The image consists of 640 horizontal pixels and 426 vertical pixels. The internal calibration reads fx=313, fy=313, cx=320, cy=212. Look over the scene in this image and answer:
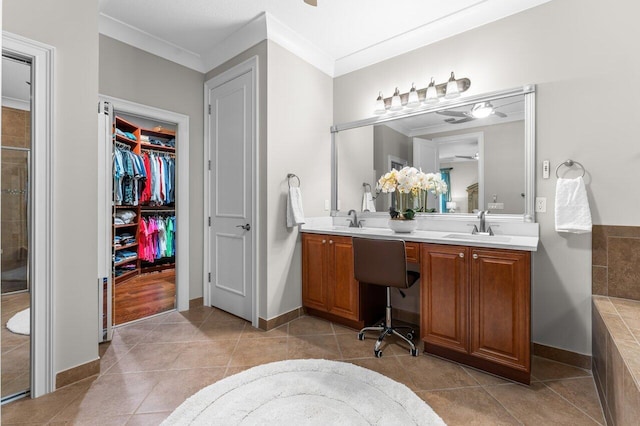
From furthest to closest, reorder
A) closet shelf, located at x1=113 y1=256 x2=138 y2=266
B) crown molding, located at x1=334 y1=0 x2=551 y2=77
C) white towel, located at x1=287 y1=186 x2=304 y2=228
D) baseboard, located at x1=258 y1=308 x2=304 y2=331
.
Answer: closet shelf, located at x1=113 y1=256 x2=138 y2=266
white towel, located at x1=287 y1=186 x2=304 y2=228
baseboard, located at x1=258 y1=308 x2=304 y2=331
crown molding, located at x1=334 y1=0 x2=551 y2=77

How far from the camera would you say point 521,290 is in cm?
195

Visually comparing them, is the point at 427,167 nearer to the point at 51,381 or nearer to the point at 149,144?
the point at 51,381

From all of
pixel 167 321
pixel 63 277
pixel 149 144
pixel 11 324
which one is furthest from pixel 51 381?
pixel 149 144

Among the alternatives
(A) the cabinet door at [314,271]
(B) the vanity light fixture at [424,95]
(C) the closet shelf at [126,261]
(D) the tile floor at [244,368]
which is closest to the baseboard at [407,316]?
(D) the tile floor at [244,368]

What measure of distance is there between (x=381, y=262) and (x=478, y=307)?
27.9 inches

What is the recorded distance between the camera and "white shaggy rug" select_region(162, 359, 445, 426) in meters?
1.66

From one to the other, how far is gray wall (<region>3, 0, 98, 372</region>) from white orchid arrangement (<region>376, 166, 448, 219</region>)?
228 cm

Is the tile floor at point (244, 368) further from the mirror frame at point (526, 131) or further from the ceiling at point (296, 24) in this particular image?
the ceiling at point (296, 24)

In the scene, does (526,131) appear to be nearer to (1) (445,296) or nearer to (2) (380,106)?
(2) (380,106)

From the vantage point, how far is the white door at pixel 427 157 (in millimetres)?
2867

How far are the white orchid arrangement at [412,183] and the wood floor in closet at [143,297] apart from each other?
2.61 metres

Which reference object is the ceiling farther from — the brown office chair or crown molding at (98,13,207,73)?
the brown office chair

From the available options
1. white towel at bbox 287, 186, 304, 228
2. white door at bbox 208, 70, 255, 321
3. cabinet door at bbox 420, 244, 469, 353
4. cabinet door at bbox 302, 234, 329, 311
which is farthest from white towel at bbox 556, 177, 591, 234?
white door at bbox 208, 70, 255, 321

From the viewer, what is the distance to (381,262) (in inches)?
93.2
